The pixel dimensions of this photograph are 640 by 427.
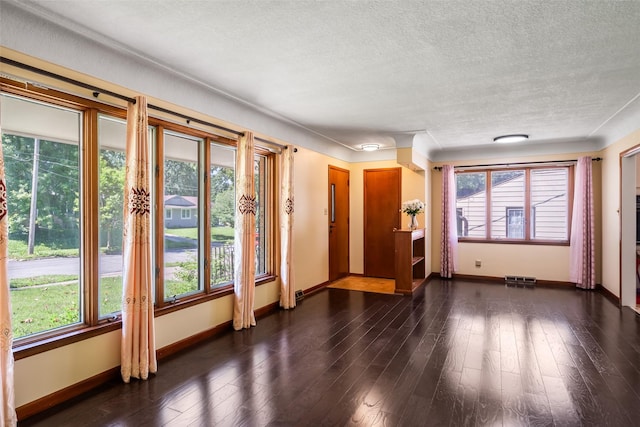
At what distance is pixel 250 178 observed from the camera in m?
4.02

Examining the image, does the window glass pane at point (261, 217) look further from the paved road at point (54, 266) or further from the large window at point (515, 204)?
the large window at point (515, 204)

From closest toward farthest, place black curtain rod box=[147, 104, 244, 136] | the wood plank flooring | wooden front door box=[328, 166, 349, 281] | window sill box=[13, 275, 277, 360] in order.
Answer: window sill box=[13, 275, 277, 360]
black curtain rod box=[147, 104, 244, 136]
the wood plank flooring
wooden front door box=[328, 166, 349, 281]

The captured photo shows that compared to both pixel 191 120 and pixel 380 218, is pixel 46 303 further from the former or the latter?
pixel 380 218

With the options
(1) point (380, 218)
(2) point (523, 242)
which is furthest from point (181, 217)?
(2) point (523, 242)

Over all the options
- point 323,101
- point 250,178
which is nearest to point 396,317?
point 250,178

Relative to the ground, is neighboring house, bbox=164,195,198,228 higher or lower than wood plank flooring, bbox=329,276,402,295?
higher

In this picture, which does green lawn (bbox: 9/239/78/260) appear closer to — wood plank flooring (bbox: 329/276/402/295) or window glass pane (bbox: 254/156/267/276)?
window glass pane (bbox: 254/156/267/276)

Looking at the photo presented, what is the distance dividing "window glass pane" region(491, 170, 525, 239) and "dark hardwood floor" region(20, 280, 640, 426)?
89.2 inches

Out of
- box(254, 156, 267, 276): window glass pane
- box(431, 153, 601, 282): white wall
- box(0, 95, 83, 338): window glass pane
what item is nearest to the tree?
box(0, 95, 83, 338): window glass pane

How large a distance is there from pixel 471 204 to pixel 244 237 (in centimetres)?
482

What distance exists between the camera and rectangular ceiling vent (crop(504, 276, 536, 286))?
6.32 metres

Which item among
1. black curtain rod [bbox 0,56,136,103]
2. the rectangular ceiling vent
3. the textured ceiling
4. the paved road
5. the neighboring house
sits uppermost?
the textured ceiling

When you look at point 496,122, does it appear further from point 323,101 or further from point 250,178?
point 250,178

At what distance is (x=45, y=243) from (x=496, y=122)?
5.12m
